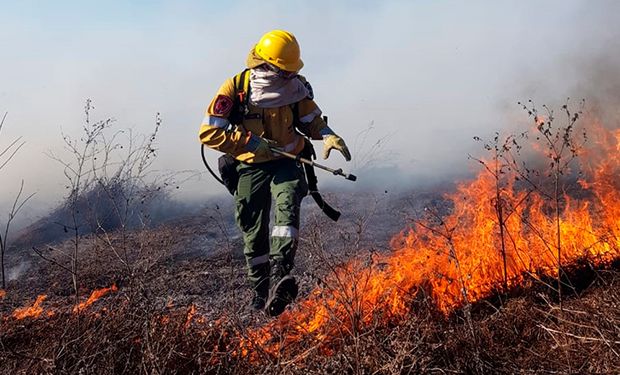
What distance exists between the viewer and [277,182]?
4270 mm

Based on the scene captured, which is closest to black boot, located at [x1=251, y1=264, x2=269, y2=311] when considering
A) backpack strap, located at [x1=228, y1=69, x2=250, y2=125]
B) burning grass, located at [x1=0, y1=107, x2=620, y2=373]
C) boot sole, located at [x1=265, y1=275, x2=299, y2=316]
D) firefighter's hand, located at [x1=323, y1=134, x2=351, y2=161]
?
burning grass, located at [x1=0, y1=107, x2=620, y2=373]

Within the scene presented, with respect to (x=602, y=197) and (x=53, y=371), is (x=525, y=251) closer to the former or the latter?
(x=602, y=197)

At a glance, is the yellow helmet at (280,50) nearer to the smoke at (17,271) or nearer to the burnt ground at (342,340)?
the burnt ground at (342,340)

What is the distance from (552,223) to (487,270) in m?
1.05

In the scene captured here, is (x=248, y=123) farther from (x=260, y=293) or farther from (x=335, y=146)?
(x=260, y=293)

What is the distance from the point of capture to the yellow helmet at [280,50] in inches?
156

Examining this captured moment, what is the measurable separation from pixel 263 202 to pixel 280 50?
1342 mm

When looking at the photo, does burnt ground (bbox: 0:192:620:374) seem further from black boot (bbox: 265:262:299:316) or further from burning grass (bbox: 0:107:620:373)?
black boot (bbox: 265:262:299:316)

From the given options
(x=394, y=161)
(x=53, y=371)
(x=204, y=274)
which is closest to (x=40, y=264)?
(x=204, y=274)

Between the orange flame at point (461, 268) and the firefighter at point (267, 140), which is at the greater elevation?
the firefighter at point (267, 140)

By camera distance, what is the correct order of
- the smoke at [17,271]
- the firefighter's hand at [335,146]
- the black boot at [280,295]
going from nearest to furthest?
the black boot at [280,295] < the firefighter's hand at [335,146] < the smoke at [17,271]

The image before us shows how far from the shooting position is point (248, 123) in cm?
421

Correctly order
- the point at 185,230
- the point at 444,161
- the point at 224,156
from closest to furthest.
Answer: the point at 224,156, the point at 185,230, the point at 444,161

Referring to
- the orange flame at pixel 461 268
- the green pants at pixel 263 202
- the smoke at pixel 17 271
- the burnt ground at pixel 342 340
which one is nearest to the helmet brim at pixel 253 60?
the green pants at pixel 263 202
